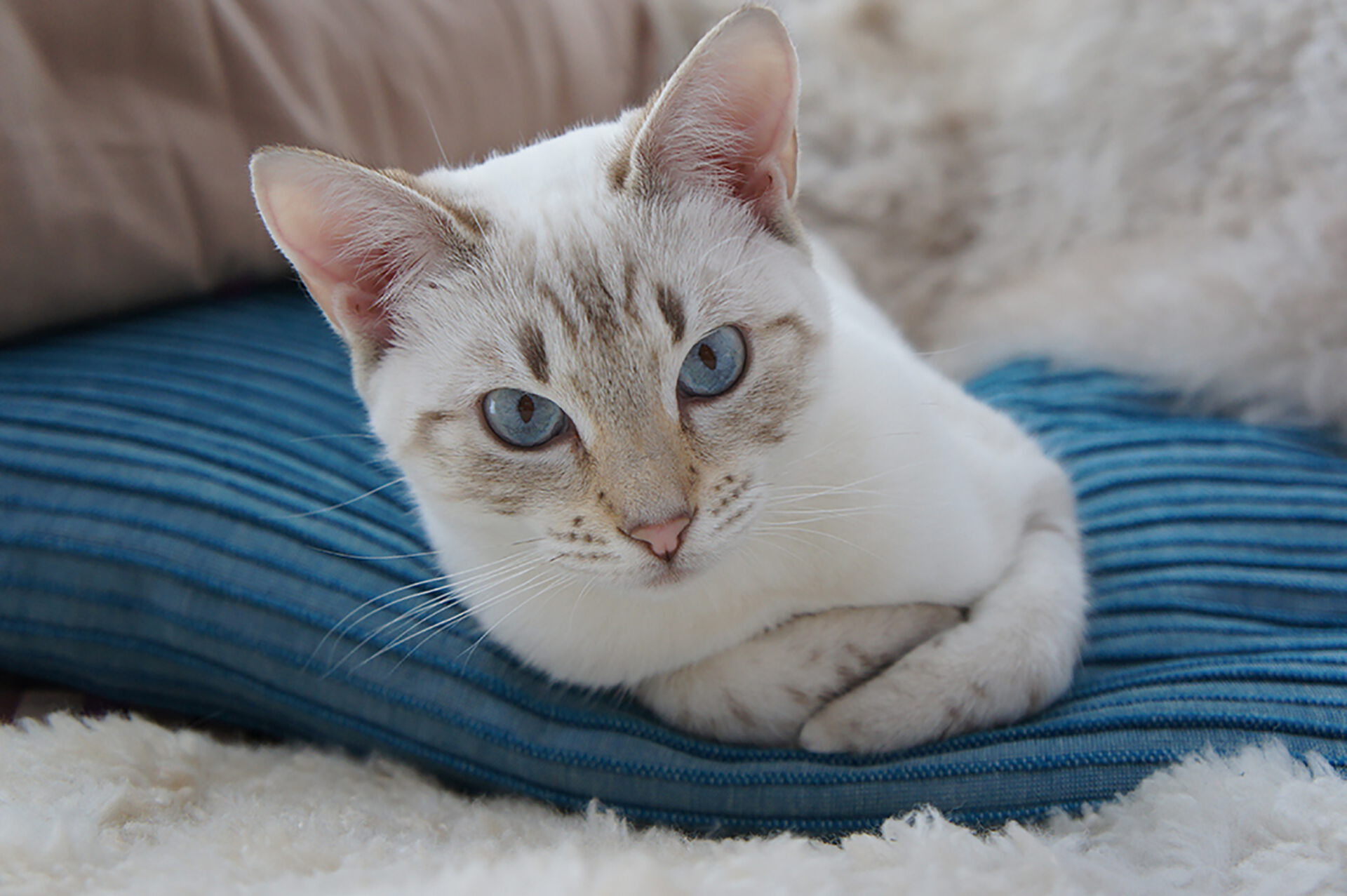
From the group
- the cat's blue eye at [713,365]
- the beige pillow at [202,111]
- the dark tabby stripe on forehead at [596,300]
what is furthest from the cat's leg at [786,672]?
the beige pillow at [202,111]

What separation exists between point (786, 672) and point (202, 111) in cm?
136

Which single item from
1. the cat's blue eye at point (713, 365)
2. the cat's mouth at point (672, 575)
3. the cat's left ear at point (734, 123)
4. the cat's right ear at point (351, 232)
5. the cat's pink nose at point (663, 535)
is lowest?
the cat's mouth at point (672, 575)

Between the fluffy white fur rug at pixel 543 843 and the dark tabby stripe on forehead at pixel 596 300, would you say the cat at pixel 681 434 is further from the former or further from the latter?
the fluffy white fur rug at pixel 543 843

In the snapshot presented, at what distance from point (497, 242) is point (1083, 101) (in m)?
1.54

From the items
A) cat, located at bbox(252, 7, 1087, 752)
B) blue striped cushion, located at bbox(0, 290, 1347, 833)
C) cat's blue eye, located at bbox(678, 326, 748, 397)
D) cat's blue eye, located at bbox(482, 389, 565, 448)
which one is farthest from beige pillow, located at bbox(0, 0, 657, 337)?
cat's blue eye, located at bbox(678, 326, 748, 397)

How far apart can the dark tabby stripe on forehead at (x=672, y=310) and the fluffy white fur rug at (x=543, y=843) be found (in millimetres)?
554

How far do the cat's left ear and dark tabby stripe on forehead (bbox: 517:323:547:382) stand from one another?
0.23 metres

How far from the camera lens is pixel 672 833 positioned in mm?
1095

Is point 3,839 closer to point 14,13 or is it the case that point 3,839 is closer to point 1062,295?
point 14,13

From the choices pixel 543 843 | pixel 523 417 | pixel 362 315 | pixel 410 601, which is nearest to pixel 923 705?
pixel 543 843

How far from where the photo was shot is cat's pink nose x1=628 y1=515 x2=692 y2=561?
102 cm

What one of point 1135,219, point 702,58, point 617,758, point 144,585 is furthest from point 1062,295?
point 144,585

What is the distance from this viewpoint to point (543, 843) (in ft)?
3.53

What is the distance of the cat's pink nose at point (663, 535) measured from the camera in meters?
1.02
